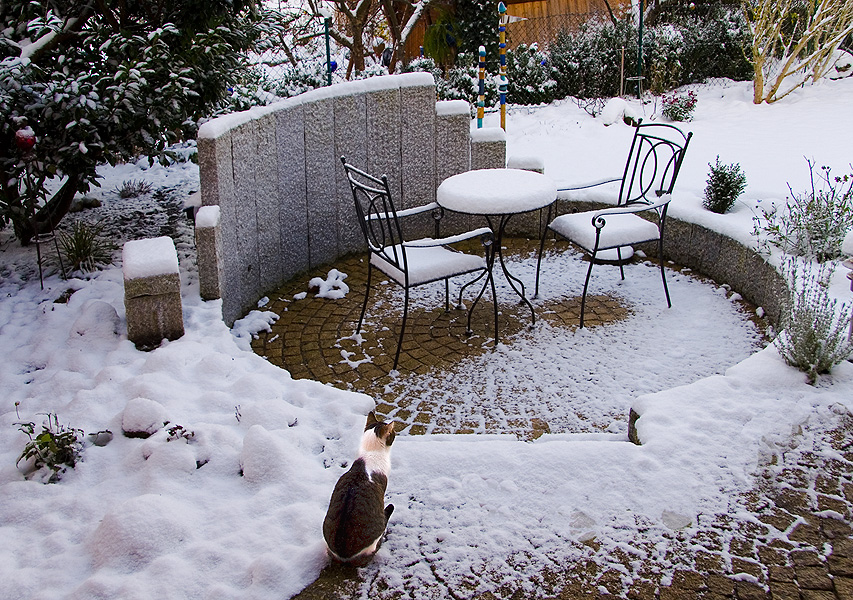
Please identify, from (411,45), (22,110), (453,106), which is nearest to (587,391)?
(453,106)

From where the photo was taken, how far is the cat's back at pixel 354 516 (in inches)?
90.7

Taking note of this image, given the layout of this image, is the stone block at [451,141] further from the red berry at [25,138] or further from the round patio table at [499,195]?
the red berry at [25,138]

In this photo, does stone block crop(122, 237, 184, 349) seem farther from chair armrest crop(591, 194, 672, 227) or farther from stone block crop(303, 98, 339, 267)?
chair armrest crop(591, 194, 672, 227)

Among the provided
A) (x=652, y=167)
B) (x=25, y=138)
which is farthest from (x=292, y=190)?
(x=652, y=167)

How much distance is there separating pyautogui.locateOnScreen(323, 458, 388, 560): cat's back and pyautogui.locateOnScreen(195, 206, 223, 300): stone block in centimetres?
224

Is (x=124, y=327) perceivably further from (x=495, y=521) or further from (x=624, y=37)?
(x=624, y=37)

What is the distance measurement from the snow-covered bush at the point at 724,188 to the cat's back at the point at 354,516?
3981mm

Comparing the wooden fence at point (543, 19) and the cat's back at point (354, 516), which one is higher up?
the wooden fence at point (543, 19)

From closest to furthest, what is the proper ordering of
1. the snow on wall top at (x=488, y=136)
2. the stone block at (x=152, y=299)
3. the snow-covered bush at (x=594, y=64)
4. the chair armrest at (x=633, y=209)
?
the stone block at (x=152, y=299) → the chair armrest at (x=633, y=209) → the snow on wall top at (x=488, y=136) → the snow-covered bush at (x=594, y=64)

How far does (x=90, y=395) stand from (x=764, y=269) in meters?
3.84

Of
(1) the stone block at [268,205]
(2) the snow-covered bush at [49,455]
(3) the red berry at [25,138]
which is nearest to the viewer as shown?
(2) the snow-covered bush at [49,455]

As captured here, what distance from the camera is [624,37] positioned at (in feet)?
36.9

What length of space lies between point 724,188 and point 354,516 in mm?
4118

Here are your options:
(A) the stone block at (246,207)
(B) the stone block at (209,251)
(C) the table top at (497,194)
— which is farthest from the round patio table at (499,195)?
(B) the stone block at (209,251)
